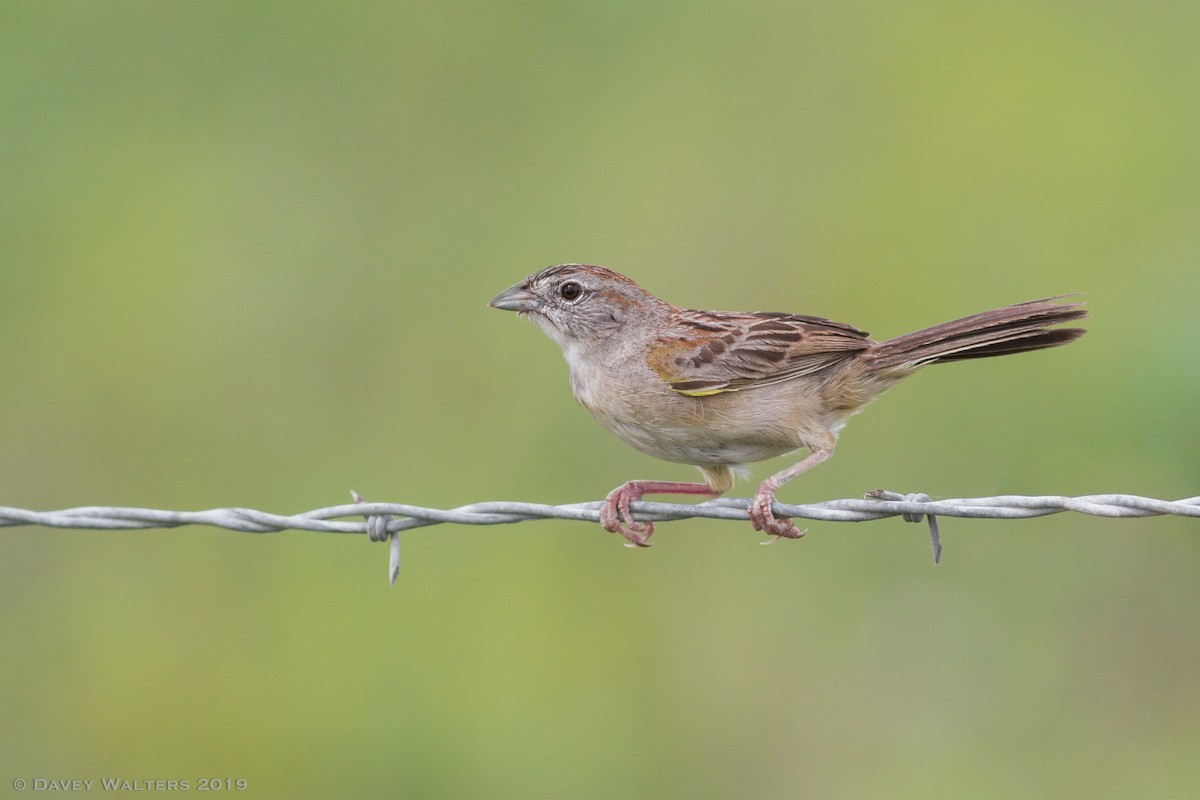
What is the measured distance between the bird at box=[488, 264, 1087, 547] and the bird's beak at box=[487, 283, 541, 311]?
93mm

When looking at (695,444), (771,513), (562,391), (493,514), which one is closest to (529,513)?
(493,514)

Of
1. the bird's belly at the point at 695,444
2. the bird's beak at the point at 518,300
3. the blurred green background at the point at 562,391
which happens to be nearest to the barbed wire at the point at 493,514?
the bird's belly at the point at 695,444

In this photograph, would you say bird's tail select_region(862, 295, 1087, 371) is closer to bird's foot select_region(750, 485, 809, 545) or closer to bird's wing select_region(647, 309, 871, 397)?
bird's wing select_region(647, 309, 871, 397)

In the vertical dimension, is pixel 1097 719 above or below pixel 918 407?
below

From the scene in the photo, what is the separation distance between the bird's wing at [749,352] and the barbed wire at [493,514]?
1.04 metres

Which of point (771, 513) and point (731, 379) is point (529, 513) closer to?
point (771, 513)

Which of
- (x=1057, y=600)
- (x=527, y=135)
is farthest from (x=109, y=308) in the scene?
(x=1057, y=600)

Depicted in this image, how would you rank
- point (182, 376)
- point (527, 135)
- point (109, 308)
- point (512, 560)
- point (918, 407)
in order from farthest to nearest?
1. point (527, 135)
2. point (109, 308)
3. point (182, 376)
4. point (918, 407)
5. point (512, 560)

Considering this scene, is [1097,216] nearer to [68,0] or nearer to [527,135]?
[527,135]

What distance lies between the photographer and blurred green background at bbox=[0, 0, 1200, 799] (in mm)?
7324

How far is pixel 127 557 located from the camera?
8.52 metres

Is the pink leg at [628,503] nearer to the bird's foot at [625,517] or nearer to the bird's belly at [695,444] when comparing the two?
the bird's foot at [625,517]

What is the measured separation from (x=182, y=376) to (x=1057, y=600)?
5838 millimetres

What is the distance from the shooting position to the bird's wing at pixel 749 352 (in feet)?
20.7
